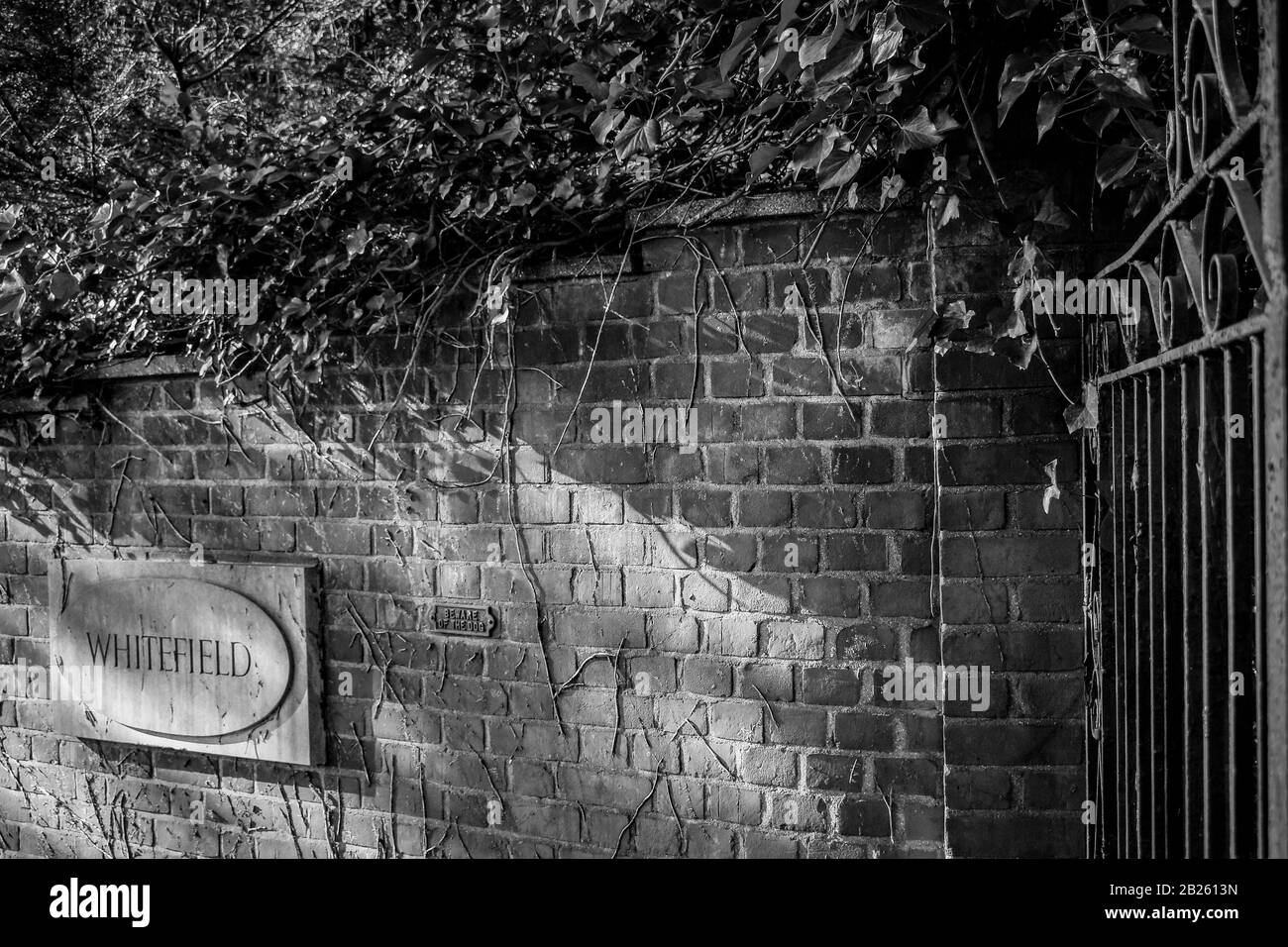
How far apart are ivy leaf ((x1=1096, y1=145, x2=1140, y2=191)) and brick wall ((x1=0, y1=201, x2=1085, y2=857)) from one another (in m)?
0.31

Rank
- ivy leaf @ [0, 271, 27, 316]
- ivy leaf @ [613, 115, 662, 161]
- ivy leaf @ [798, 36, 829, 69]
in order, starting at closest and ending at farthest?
ivy leaf @ [798, 36, 829, 69]
ivy leaf @ [613, 115, 662, 161]
ivy leaf @ [0, 271, 27, 316]

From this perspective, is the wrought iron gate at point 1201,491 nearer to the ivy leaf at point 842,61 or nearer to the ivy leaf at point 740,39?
the ivy leaf at point 842,61

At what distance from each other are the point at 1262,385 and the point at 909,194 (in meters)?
1.30

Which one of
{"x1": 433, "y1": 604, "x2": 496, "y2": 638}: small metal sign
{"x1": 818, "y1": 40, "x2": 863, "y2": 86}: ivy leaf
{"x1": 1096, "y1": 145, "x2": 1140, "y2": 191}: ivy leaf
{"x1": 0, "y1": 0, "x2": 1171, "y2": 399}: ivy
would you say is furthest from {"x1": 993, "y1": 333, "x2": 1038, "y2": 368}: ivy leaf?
{"x1": 433, "y1": 604, "x2": 496, "y2": 638}: small metal sign

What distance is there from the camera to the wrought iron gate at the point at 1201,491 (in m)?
0.95

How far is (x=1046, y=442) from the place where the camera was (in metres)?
2.04

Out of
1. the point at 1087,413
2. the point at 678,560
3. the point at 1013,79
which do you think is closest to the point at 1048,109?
the point at 1013,79

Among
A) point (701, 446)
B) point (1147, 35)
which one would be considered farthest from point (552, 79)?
→ point (1147, 35)

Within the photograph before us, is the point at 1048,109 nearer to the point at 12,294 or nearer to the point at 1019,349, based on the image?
the point at 1019,349

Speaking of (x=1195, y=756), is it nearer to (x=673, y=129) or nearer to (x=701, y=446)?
(x=701, y=446)

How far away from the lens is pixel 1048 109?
1.75 meters

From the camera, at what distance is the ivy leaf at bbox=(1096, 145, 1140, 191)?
175 cm

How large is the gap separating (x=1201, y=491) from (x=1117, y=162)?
85 centimetres

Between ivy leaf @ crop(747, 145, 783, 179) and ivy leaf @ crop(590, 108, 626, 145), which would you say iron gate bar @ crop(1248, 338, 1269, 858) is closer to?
ivy leaf @ crop(747, 145, 783, 179)
